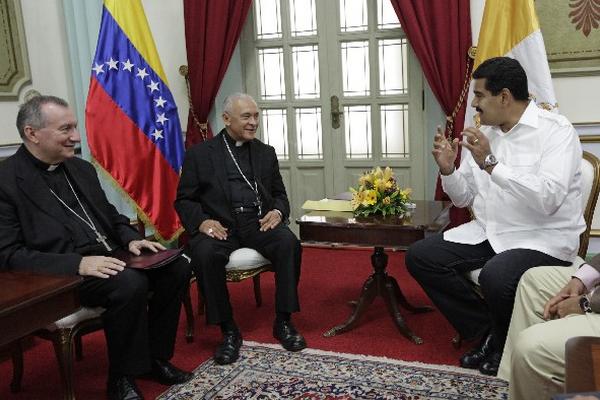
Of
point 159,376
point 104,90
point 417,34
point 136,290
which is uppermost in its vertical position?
point 417,34

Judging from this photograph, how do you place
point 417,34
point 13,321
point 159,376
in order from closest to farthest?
point 13,321
point 159,376
point 417,34

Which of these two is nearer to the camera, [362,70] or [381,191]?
[381,191]

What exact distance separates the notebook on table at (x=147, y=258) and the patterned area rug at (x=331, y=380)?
59 centimetres

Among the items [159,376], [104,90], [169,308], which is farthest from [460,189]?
[104,90]

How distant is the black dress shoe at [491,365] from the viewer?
244 centimetres

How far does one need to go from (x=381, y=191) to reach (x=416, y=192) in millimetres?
1761

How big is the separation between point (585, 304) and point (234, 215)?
70.7 inches

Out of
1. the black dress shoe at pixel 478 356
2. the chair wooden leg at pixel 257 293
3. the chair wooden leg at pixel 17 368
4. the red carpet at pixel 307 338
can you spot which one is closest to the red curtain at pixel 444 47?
the red carpet at pixel 307 338

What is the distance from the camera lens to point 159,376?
8.21 ft

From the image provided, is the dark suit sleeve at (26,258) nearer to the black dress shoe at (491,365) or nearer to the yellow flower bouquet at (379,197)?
the yellow flower bouquet at (379,197)

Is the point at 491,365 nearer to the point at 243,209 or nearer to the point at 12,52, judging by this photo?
the point at 243,209

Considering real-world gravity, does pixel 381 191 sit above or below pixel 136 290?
above

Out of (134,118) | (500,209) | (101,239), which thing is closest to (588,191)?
(500,209)

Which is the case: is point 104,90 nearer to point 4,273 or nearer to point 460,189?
point 4,273
